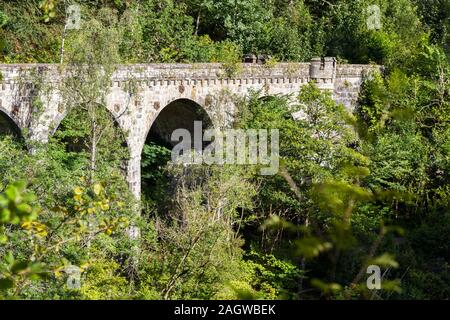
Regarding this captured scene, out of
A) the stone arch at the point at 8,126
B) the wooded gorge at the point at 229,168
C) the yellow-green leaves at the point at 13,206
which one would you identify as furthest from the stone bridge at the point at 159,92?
the yellow-green leaves at the point at 13,206

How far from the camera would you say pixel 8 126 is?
1844cm

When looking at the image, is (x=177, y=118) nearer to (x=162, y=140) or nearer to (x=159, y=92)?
(x=162, y=140)

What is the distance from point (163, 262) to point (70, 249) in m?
4.22

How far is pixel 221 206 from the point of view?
62.4 ft

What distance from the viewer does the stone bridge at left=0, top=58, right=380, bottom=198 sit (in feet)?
59.8

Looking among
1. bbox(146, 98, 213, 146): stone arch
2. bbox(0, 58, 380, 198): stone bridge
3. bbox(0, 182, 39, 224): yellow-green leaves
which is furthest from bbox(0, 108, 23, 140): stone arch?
bbox(0, 182, 39, 224): yellow-green leaves

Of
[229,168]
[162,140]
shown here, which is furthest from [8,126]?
[162,140]

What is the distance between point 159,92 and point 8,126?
480cm

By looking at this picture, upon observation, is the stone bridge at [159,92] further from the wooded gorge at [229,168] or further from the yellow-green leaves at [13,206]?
the yellow-green leaves at [13,206]

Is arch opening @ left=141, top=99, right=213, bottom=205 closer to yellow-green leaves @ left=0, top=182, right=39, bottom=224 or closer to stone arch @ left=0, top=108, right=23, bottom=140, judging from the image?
stone arch @ left=0, top=108, right=23, bottom=140

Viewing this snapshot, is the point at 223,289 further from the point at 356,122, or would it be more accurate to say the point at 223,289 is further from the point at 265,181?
the point at 356,122

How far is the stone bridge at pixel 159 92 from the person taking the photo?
59.8ft

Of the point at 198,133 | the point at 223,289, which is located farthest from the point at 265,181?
the point at 223,289

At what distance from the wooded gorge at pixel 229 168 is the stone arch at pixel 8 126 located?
2.1 inches
